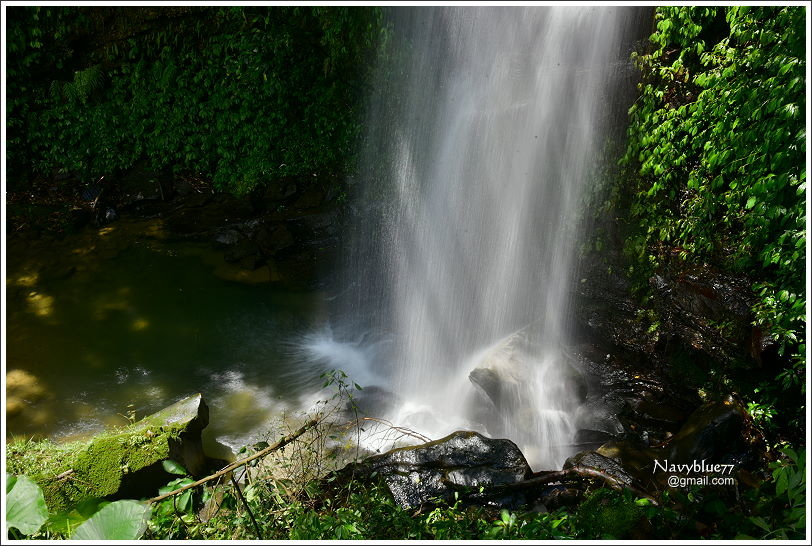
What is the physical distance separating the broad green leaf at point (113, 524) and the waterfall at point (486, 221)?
3735 millimetres

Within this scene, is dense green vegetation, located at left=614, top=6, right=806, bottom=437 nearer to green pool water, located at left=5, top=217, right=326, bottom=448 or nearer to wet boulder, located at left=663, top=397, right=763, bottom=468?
→ wet boulder, located at left=663, top=397, right=763, bottom=468

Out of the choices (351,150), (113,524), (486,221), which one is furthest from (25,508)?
(351,150)

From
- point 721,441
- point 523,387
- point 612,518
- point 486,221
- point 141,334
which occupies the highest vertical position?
point 486,221

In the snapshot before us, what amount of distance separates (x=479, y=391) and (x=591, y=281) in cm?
198

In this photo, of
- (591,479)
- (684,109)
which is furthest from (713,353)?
(684,109)

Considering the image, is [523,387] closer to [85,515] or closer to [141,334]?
[85,515]

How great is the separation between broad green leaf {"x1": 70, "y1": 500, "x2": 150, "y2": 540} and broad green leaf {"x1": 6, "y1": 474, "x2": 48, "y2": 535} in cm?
18

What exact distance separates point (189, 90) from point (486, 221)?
6.48 meters

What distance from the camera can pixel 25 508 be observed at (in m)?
1.79

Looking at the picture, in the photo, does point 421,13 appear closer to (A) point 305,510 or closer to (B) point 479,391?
(B) point 479,391

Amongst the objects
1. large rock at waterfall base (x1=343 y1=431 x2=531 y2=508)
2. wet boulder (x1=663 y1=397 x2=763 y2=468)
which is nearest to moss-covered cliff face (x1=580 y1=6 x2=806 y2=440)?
wet boulder (x1=663 y1=397 x2=763 y2=468)

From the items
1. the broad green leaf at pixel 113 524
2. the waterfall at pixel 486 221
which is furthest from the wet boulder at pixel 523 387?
the broad green leaf at pixel 113 524

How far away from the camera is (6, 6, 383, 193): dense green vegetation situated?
8586 mm

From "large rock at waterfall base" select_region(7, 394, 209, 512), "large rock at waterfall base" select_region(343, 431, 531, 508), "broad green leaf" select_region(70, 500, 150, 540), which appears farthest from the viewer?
"large rock at waterfall base" select_region(343, 431, 531, 508)
